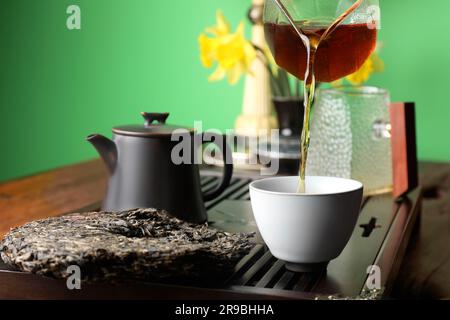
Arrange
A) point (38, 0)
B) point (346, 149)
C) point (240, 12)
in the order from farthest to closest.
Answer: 1. point (38, 0)
2. point (240, 12)
3. point (346, 149)

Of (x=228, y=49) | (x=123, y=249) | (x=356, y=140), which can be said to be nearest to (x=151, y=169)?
(x=123, y=249)

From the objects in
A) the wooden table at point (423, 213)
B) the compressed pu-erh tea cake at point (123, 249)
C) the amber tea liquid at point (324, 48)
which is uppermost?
the amber tea liquid at point (324, 48)

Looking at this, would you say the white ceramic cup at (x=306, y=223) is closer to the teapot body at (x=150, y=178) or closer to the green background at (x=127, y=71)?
the teapot body at (x=150, y=178)

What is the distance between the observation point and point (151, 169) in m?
0.96

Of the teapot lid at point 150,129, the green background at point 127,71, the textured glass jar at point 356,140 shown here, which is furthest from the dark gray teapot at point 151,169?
the green background at point 127,71

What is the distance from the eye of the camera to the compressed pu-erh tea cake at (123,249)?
685 mm

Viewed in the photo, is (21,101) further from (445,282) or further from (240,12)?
(445,282)

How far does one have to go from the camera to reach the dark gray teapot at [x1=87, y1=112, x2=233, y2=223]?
958 mm

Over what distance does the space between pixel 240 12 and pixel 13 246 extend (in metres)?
1.62

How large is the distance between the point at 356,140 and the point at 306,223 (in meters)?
0.55

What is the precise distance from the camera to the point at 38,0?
239 cm

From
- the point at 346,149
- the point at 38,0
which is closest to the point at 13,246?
the point at 346,149

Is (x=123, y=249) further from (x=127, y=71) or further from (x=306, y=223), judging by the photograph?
(x=127, y=71)

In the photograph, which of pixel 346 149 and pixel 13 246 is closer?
pixel 13 246
